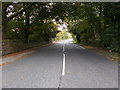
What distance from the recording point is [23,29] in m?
28.1

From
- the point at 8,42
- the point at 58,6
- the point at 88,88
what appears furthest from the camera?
the point at 58,6

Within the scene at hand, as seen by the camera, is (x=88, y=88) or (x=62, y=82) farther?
(x=62, y=82)

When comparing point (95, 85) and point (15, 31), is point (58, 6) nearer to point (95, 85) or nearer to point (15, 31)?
point (15, 31)

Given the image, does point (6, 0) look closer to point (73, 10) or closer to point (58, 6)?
point (58, 6)

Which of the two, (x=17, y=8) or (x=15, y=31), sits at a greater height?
(x=17, y=8)

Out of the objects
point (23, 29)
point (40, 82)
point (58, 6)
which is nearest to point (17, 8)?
point (23, 29)

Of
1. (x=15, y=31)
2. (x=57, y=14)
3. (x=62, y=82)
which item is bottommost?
(x=62, y=82)

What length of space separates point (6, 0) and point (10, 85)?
529 inches

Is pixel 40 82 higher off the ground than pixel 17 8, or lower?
lower

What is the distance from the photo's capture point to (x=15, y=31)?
28.9 meters

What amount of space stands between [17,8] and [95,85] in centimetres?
2115

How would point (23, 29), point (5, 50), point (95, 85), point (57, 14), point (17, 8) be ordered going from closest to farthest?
point (95, 85), point (5, 50), point (57, 14), point (17, 8), point (23, 29)

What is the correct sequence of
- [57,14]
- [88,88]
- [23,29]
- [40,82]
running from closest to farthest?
[88,88]
[40,82]
[57,14]
[23,29]

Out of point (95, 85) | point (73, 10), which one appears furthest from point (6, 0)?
point (95, 85)
